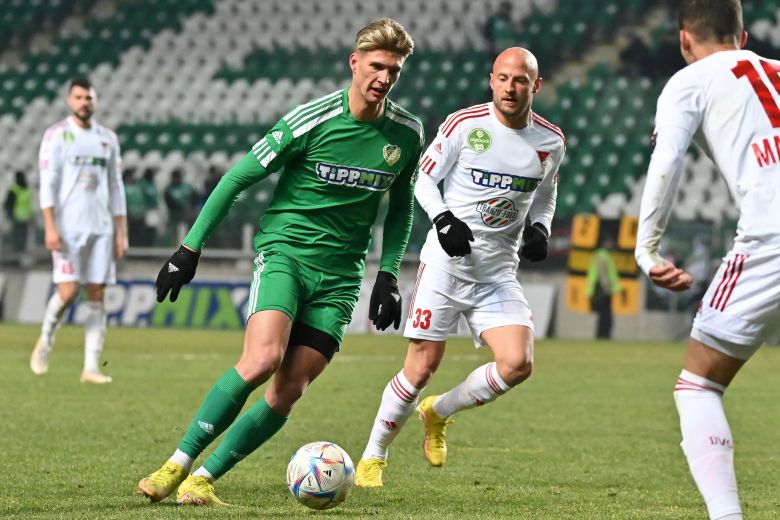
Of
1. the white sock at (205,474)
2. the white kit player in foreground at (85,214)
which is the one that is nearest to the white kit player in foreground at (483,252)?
the white sock at (205,474)

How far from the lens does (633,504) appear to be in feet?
17.8

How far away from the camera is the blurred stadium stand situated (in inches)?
819

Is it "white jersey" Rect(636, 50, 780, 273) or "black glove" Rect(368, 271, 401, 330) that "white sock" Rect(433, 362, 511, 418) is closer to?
A: "black glove" Rect(368, 271, 401, 330)

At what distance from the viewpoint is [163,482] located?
16.7 ft

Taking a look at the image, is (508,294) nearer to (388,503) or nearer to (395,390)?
(395,390)

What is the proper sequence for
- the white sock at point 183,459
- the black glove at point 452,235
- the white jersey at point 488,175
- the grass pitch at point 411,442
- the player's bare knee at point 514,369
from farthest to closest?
the white jersey at point 488,175 → the player's bare knee at point 514,369 → the black glove at point 452,235 → the grass pitch at point 411,442 → the white sock at point 183,459

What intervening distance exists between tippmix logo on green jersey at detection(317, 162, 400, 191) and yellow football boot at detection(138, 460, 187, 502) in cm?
138

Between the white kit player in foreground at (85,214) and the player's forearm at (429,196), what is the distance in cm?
493

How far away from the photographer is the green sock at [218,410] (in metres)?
5.11

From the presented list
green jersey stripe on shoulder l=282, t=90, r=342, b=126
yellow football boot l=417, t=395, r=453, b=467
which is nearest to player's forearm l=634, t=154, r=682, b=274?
green jersey stripe on shoulder l=282, t=90, r=342, b=126

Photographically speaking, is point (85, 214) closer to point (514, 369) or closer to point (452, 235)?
point (514, 369)

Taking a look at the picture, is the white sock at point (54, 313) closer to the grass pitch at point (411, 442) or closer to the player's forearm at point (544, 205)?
the grass pitch at point (411, 442)

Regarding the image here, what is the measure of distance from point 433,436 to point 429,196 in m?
1.30

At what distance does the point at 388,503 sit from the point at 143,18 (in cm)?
2218
